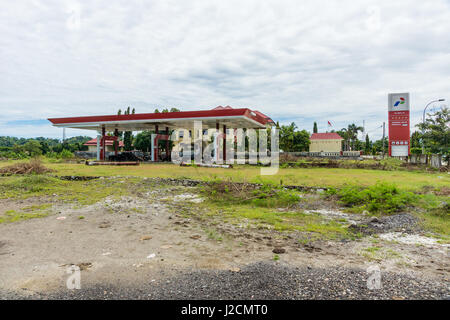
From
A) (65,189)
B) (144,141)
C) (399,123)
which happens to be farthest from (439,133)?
(144,141)

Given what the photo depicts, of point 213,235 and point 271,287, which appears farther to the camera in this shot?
point 213,235

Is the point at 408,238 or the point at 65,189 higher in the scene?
the point at 65,189

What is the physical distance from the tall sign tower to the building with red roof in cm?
2108

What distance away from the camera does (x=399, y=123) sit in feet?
82.9

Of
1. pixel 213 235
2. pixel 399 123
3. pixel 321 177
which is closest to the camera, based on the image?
pixel 213 235

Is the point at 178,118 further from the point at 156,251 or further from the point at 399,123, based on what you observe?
the point at 399,123

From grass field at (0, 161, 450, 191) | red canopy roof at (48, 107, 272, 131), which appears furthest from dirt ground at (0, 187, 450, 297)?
red canopy roof at (48, 107, 272, 131)

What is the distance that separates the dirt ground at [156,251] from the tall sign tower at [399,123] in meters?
23.5

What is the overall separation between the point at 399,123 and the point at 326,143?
861 inches

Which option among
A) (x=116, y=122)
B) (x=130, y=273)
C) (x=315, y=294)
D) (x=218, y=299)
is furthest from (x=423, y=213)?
(x=116, y=122)

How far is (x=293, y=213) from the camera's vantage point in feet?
22.8

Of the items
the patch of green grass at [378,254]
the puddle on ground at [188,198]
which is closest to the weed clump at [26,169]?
the puddle on ground at [188,198]
